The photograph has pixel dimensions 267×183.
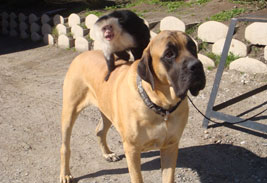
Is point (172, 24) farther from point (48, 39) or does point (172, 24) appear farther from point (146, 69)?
point (146, 69)

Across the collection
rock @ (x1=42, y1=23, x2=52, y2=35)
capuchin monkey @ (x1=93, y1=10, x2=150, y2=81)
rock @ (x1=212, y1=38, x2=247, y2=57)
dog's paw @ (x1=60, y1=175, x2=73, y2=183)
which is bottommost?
rock @ (x1=42, y1=23, x2=52, y2=35)

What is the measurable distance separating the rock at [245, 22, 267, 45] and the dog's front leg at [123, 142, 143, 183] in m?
4.65

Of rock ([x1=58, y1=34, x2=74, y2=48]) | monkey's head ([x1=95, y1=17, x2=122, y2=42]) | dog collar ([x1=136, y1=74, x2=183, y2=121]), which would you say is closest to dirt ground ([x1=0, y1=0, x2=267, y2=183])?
dog collar ([x1=136, y1=74, x2=183, y2=121])

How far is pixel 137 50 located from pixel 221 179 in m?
1.69

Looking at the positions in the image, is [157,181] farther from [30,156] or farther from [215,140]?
[30,156]

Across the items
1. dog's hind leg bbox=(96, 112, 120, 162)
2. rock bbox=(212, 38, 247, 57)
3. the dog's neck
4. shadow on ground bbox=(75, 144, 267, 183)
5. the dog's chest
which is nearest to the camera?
the dog's neck

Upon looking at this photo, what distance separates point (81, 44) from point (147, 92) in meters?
6.81

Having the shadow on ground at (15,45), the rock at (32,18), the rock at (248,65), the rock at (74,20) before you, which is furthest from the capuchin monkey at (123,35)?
the rock at (32,18)

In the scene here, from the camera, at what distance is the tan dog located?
2742 millimetres

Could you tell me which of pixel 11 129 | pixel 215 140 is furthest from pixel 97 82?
pixel 11 129

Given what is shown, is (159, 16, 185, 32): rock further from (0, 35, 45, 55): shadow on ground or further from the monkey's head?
the monkey's head

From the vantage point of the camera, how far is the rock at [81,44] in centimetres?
939

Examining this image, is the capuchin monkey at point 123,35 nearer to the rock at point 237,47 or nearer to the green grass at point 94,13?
the rock at point 237,47

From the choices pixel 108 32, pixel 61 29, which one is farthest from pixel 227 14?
pixel 108 32
